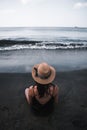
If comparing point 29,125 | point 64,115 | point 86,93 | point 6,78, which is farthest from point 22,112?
point 6,78

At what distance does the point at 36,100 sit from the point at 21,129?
0.87 metres

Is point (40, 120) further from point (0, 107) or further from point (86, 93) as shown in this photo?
point (86, 93)

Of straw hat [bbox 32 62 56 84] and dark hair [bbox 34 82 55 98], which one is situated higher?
straw hat [bbox 32 62 56 84]

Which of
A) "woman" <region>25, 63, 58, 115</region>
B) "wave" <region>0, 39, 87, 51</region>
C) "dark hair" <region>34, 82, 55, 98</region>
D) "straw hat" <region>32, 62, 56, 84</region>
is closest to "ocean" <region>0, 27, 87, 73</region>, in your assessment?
"wave" <region>0, 39, 87, 51</region>

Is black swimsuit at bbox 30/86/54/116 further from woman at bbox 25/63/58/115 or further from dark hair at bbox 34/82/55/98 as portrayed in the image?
dark hair at bbox 34/82/55/98

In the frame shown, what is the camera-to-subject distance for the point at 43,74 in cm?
289

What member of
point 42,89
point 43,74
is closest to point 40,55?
point 42,89

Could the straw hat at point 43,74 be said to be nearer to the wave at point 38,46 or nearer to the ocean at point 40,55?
the ocean at point 40,55

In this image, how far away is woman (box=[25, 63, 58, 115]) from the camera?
2.92 meters

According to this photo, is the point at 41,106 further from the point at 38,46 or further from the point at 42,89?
the point at 38,46

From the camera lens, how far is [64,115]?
445 centimetres

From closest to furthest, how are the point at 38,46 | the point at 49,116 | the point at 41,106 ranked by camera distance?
the point at 41,106, the point at 49,116, the point at 38,46

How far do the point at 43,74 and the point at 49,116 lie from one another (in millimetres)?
1799

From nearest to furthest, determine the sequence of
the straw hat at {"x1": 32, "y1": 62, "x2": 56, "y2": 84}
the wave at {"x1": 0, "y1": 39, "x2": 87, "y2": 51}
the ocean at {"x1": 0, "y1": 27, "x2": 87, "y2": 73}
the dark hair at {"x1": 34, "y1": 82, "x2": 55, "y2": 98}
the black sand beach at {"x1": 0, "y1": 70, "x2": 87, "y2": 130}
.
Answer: the straw hat at {"x1": 32, "y1": 62, "x2": 56, "y2": 84}, the dark hair at {"x1": 34, "y1": 82, "x2": 55, "y2": 98}, the black sand beach at {"x1": 0, "y1": 70, "x2": 87, "y2": 130}, the ocean at {"x1": 0, "y1": 27, "x2": 87, "y2": 73}, the wave at {"x1": 0, "y1": 39, "x2": 87, "y2": 51}
